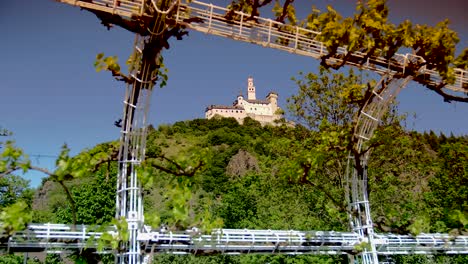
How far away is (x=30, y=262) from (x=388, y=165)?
43.5 ft

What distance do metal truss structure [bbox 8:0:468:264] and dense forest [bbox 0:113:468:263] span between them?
0.16 meters

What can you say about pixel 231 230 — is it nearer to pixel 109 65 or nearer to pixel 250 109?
pixel 109 65

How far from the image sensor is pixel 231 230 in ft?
12.3

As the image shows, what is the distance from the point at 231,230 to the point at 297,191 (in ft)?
28.6

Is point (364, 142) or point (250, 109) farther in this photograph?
point (250, 109)

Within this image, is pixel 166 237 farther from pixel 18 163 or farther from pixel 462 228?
pixel 462 228

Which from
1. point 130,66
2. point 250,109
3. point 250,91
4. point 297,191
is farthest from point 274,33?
point 250,91

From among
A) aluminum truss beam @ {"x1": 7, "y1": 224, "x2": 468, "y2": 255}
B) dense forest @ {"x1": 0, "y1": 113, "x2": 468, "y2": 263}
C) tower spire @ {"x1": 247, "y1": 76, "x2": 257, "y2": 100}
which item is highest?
tower spire @ {"x1": 247, "y1": 76, "x2": 257, "y2": 100}

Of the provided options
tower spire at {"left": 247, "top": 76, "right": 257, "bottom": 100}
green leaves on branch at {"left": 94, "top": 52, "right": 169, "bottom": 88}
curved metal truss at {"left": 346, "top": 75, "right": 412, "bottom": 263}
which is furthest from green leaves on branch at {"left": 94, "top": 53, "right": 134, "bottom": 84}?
tower spire at {"left": 247, "top": 76, "right": 257, "bottom": 100}

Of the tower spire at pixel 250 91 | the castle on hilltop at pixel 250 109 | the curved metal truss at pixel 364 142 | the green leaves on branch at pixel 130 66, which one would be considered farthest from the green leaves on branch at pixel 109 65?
the tower spire at pixel 250 91

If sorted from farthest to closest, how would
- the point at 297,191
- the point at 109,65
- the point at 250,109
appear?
the point at 250,109, the point at 297,191, the point at 109,65

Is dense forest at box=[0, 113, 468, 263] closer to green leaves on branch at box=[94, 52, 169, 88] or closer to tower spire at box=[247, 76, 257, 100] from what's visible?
A: green leaves on branch at box=[94, 52, 169, 88]

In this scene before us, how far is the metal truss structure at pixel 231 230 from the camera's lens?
330cm

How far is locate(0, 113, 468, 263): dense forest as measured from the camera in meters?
3.62
